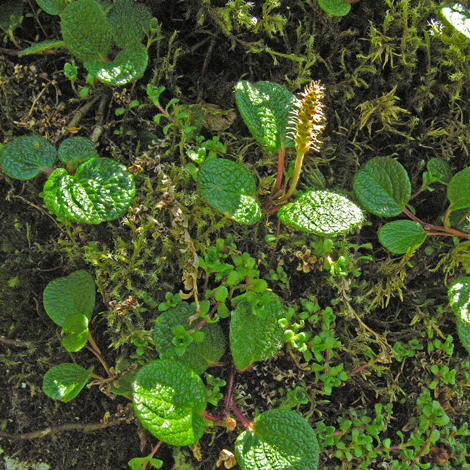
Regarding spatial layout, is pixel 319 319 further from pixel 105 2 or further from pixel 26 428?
pixel 105 2

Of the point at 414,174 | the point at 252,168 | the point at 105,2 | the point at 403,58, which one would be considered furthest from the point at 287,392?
the point at 105,2

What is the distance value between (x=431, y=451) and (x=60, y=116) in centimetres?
198

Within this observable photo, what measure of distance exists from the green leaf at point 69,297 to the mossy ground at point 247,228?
5 centimetres

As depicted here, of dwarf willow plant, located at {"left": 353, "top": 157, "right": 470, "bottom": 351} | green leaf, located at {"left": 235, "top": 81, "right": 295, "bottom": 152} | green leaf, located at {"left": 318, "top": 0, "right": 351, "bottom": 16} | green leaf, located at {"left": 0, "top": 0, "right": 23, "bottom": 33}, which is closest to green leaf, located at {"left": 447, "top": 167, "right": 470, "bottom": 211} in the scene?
dwarf willow plant, located at {"left": 353, "top": 157, "right": 470, "bottom": 351}

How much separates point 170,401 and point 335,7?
153 centimetres

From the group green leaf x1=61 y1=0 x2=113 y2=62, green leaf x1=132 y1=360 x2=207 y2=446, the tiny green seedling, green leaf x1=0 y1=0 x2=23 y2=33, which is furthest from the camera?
green leaf x1=0 y1=0 x2=23 y2=33

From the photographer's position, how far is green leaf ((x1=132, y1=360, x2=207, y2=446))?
1.19m

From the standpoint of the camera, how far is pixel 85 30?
142 cm

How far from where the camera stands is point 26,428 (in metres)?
1.50

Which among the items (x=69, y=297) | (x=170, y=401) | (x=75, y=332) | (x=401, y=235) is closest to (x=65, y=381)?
(x=75, y=332)

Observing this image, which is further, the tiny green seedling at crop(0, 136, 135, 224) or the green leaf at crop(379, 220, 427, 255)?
the green leaf at crop(379, 220, 427, 255)

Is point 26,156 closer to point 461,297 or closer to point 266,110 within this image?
point 266,110

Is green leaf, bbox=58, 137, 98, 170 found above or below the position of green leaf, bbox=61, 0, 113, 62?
below

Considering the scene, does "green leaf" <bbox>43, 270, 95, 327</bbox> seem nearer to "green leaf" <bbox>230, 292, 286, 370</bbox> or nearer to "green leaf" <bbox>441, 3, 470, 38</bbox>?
"green leaf" <bbox>230, 292, 286, 370</bbox>
